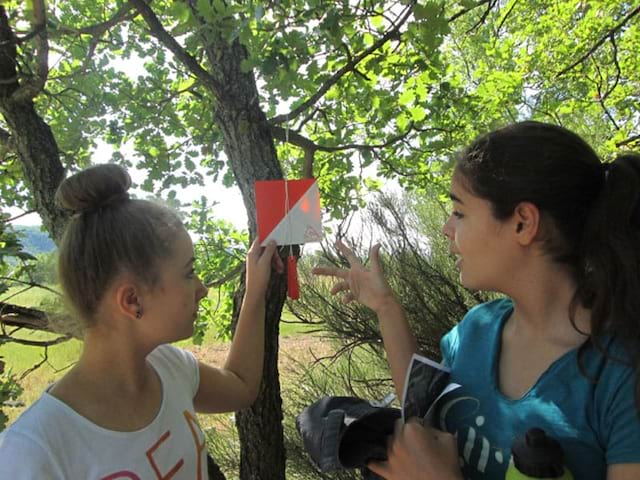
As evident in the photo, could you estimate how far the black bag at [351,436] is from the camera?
0.99 metres

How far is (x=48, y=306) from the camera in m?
A: 1.37

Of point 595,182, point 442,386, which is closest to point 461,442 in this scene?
point 442,386

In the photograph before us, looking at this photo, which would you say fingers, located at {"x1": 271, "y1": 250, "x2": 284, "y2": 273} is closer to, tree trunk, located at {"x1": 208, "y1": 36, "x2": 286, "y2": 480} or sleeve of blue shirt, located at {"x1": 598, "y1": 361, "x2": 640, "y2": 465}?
tree trunk, located at {"x1": 208, "y1": 36, "x2": 286, "y2": 480}

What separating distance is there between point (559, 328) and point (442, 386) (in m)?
0.27

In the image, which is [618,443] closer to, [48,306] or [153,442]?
[153,442]

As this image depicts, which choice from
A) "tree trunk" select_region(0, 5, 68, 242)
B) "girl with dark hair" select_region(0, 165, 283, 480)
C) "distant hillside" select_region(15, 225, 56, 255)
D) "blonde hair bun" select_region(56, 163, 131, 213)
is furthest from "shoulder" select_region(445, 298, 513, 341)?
"distant hillside" select_region(15, 225, 56, 255)

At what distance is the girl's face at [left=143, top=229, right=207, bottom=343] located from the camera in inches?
44.7

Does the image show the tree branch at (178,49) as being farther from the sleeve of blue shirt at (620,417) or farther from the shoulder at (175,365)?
the sleeve of blue shirt at (620,417)

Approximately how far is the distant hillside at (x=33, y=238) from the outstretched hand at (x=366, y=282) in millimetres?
1312

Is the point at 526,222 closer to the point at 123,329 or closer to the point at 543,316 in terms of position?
the point at 543,316

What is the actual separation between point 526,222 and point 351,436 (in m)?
0.57

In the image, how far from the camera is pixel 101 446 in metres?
0.98

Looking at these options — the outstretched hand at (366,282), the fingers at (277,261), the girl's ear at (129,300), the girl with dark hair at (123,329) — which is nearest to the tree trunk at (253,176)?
the fingers at (277,261)

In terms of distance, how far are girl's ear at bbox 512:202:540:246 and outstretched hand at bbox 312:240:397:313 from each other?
40 centimetres
